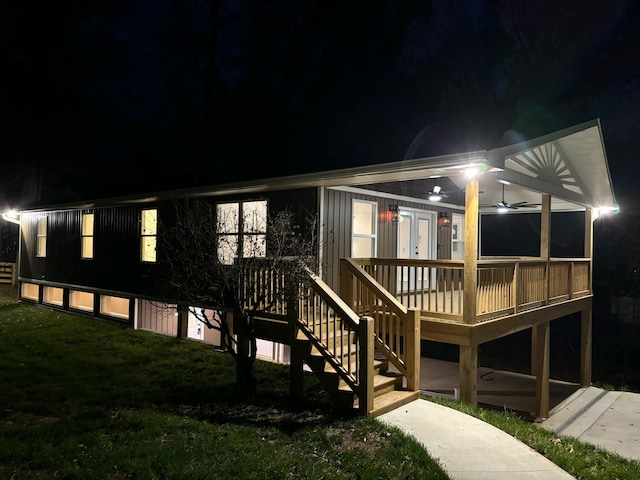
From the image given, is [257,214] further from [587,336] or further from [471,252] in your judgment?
[587,336]

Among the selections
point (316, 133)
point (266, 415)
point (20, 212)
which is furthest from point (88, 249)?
point (316, 133)

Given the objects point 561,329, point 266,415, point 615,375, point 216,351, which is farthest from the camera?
point 561,329

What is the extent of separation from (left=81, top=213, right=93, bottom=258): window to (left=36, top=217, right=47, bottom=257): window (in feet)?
9.25

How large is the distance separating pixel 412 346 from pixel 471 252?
68.7 inches

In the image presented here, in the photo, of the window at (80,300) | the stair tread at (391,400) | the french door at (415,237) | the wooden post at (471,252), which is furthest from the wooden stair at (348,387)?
the window at (80,300)

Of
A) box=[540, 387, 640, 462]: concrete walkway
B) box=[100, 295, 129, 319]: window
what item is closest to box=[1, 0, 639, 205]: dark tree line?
box=[100, 295, 129, 319]: window

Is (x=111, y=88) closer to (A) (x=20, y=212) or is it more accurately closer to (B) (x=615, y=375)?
(A) (x=20, y=212)

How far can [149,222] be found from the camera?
47.5 ft

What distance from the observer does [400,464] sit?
5.13 metres

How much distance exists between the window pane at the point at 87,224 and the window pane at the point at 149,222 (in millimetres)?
3397

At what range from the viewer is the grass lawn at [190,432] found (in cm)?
499

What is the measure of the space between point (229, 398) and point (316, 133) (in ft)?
90.6

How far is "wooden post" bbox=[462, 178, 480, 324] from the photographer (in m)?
7.65

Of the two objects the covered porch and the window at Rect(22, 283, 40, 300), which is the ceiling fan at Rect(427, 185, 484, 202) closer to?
the covered porch
